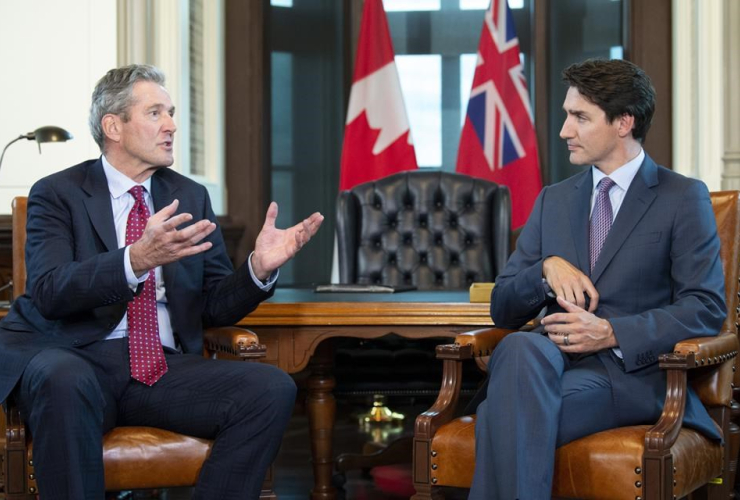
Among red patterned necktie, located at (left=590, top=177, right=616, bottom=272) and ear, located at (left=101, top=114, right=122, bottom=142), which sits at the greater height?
ear, located at (left=101, top=114, right=122, bottom=142)

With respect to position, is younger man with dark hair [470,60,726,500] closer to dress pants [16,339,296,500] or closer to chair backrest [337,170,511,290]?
dress pants [16,339,296,500]

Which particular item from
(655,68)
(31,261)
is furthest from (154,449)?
(655,68)

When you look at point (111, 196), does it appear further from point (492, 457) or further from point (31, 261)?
Result: point (492, 457)

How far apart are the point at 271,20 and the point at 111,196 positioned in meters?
3.62

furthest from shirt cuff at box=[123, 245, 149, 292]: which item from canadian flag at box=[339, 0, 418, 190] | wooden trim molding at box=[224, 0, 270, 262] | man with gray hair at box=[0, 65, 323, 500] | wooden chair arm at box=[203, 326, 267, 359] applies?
wooden trim molding at box=[224, 0, 270, 262]

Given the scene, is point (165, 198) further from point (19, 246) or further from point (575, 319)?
point (575, 319)

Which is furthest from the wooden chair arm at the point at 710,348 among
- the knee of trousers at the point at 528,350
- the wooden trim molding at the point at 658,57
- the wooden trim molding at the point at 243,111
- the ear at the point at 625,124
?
the wooden trim molding at the point at 243,111

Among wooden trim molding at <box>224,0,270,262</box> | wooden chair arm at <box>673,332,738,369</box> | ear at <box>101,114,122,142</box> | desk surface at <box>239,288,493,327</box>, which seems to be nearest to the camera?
wooden chair arm at <box>673,332,738,369</box>

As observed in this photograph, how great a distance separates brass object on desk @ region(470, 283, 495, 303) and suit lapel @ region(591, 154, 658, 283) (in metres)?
0.49

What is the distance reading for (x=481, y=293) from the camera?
311 centimetres

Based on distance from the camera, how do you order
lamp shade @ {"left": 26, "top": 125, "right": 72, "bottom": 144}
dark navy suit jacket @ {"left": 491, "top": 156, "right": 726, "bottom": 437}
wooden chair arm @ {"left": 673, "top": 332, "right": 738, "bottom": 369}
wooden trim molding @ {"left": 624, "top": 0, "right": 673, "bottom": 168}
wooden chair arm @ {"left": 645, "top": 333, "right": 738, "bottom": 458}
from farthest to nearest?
wooden trim molding @ {"left": 624, "top": 0, "right": 673, "bottom": 168} < lamp shade @ {"left": 26, "top": 125, "right": 72, "bottom": 144} < dark navy suit jacket @ {"left": 491, "top": 156, "right": 726, "bottom": 437} < wooden chair arm @ {"left": 673, "top": 332, "right": 738, "bottom": 369} < wooden chair arm @ {"left": 645, "top": 333, "right": 738, "bottom": 458}

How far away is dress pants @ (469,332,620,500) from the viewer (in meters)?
2.32

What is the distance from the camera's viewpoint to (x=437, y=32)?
6371mm

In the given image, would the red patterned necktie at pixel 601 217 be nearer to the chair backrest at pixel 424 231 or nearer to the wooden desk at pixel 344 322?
the wooden desk at pixel 344 322
